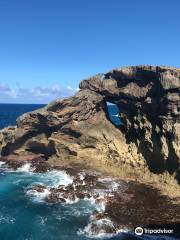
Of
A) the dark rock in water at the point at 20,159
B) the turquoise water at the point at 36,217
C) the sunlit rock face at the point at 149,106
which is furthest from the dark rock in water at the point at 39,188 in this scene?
the sunlit rock face at the point at 149,106

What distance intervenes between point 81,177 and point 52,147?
34.7ft

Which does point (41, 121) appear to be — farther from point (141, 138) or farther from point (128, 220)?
point (128, 220)

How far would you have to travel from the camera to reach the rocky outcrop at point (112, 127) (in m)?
48.4

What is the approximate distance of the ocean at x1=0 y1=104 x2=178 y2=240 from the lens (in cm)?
3550

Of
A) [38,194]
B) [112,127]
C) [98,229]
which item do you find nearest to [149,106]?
[112,127]

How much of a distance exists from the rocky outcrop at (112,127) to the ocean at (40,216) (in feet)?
26.3

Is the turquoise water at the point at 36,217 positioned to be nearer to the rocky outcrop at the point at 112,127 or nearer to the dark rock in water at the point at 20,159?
the dark rock in water at the point at 20,159

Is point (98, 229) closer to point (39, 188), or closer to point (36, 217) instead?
point (36, 217)

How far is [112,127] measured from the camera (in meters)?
59.0

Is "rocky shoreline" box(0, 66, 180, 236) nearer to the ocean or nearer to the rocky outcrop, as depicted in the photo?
the rocky outcrop

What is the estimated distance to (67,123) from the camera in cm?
6009

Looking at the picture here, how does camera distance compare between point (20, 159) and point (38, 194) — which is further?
point (20, 159)

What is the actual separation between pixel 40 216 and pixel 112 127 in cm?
2285

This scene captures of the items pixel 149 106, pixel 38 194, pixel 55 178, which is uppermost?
pixel 149 106
